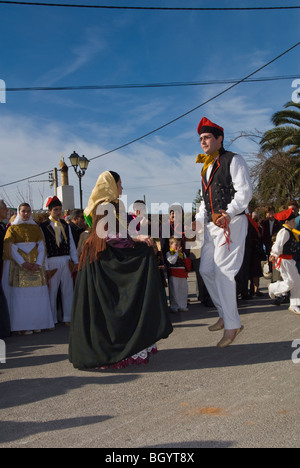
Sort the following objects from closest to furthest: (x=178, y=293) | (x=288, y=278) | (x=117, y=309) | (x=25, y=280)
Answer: (x=117, y=309) → (x=25, y=280) → (x=288, y=278) → (x=178, y=293)

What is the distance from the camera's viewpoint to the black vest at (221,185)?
4.83 meters

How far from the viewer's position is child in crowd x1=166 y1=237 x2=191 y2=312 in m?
8.10

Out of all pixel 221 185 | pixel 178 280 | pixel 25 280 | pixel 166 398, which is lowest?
pixel 166 398

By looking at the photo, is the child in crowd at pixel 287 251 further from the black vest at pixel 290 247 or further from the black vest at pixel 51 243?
the black vest at pixel 51 243

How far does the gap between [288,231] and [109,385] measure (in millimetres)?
4703

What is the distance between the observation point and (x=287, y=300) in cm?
820

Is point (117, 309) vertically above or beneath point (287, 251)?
beneath

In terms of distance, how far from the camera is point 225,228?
185 inches

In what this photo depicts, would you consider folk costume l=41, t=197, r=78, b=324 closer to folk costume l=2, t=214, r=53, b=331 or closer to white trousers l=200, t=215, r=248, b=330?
folk costume l=2, t=214, r=53, b=331

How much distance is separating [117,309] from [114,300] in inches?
4.2

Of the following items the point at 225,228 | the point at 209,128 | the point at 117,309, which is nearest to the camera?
the point at 117,309

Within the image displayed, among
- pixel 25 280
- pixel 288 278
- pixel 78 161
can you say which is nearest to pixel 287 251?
pixel 288 278

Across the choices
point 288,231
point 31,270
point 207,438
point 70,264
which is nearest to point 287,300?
point 288,231

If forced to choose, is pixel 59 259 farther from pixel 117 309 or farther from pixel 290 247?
pixel 290 247
